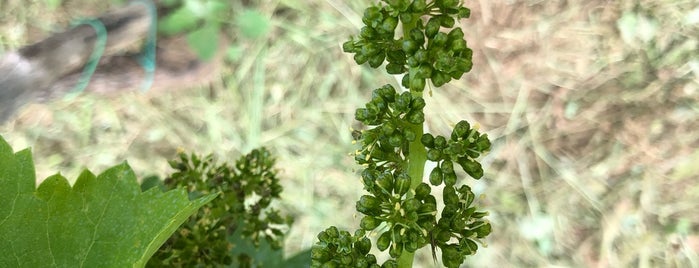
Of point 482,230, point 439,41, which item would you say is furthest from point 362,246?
point 439,41

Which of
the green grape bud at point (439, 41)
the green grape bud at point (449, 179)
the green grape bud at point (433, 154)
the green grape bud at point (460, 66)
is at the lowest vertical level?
the green grape bud at point (449, 179)

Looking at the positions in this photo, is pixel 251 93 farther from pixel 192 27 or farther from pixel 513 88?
pixel 513 88

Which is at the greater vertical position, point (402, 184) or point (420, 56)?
point (420, 56)

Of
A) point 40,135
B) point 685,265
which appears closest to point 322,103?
point 40,135

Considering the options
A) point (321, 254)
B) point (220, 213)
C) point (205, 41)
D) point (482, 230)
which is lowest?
point (205, 41)

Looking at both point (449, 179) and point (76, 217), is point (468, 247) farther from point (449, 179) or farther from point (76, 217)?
point (76, 217)

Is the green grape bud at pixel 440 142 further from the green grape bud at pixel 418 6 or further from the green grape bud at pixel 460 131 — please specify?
the green grape bud at pixel 418 6

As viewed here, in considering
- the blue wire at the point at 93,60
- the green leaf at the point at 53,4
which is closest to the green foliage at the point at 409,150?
the blue wire at the point at 93,60
